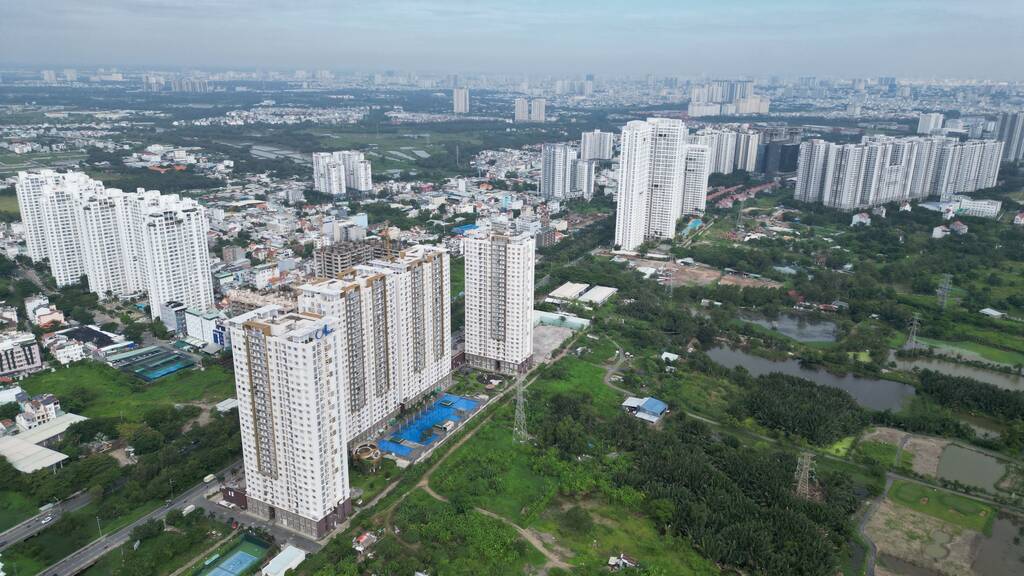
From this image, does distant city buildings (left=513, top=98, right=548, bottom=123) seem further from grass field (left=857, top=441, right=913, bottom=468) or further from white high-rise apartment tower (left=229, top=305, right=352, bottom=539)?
white high-rise apartment tower (left=229, top=305, right=352, bottom=539)

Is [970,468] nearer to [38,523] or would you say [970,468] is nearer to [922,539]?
[922,539]

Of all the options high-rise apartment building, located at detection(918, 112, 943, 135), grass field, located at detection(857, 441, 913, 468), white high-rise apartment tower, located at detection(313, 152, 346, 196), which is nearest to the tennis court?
grass field, located at detection(857, 441, 913, 468)

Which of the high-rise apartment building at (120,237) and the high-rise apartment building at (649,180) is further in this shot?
the high-rise apartment building at (649,180)

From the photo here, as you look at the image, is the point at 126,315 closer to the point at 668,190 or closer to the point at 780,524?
the point at 780,524

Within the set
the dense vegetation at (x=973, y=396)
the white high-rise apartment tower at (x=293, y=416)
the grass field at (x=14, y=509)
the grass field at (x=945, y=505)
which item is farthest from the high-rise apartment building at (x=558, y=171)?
the grass field at (x=14, y=509)

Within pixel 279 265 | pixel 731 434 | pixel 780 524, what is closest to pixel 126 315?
pixel 279 265

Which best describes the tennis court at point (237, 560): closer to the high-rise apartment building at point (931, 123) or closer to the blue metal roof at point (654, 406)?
the blue metal roof at point (654, 406)
